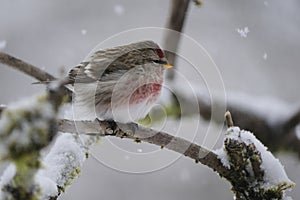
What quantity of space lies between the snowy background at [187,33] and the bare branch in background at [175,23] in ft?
6.00

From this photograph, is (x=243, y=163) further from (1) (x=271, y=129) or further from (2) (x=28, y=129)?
(1) (x=271, y=129)

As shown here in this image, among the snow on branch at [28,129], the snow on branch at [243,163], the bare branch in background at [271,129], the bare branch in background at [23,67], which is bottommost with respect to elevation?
the bare branch in background at [271,129]

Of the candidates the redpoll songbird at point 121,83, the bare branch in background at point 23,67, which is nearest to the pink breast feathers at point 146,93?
the redpoll songbird at point 121,83

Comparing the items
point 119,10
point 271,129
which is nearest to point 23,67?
point 271,129

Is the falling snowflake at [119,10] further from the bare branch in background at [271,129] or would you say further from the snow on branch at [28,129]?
the snow on branch at [28,129]

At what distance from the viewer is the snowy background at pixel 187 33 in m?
4.27

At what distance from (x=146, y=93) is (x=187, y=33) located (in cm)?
257

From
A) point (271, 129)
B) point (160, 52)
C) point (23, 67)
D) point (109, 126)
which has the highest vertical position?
point (23, 67)

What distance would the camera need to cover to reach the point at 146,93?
6.23 feet

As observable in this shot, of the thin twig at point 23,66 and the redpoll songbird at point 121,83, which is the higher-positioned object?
the thin twig at point 23,66

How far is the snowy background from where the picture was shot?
14.0ft

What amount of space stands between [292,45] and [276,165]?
3.07m

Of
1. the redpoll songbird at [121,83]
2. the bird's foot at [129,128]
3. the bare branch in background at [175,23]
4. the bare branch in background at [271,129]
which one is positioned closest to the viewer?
the bird's foot at [129,128]

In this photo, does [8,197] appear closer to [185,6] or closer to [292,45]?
[185,6]
